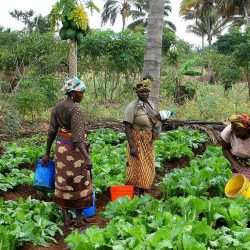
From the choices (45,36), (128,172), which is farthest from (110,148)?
(45,36)

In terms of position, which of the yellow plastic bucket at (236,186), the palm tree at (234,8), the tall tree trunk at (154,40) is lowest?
the yellow plastic bucket at (236,186)

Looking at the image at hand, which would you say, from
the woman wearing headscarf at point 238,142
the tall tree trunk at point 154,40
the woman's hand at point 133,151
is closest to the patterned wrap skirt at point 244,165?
the woman wearing headscarf at point 238,142

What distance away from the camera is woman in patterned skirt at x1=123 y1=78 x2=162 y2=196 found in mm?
5555

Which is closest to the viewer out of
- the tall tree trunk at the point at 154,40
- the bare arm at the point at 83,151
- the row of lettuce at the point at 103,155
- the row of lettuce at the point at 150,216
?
the row of lettuce at the point at 150,216

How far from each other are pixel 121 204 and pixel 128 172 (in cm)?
104

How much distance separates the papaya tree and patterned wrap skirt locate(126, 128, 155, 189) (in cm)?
511

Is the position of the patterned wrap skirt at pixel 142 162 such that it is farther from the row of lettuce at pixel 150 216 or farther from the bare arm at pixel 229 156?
the bare arm at pixel 229 156

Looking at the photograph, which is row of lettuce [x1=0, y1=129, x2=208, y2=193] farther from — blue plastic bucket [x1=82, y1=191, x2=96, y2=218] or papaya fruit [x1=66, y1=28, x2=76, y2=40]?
papaya fruit [x1=66, y1=28, x2=76, y2=40]

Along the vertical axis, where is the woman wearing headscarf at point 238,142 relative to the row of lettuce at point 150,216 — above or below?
above

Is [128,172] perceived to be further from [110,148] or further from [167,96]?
[167,96]

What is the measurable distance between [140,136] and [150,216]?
1.50 m

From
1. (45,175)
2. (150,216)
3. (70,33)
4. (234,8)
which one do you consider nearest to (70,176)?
(45,175)

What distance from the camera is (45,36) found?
45.3ft

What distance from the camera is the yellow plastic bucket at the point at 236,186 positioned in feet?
16.3
